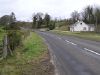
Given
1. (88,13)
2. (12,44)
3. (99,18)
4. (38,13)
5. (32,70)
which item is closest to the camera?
(32,70)

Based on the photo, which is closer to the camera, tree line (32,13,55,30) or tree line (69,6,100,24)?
tree line (69,6,100,24)

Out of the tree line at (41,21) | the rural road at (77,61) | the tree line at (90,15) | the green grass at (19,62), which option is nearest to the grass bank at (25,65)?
the green grass at (19,62)

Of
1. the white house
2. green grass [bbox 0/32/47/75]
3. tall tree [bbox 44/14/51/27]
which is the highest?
tall tree [bbox 44/14/51/27]

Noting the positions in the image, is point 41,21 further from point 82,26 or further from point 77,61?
point 77,61

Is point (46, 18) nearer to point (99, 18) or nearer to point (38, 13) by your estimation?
point (38, 13)

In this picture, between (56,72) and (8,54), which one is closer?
(56,72)

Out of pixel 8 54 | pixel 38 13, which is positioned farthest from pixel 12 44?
pixel 38 13

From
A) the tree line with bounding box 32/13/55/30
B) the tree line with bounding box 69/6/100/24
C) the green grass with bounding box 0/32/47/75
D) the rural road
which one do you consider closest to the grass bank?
the green grass with bounding box 0/32/47/75

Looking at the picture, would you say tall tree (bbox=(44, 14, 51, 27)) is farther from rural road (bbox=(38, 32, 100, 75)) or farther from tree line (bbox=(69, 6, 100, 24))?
rural road (bbox=(38, 32, 100, 75))

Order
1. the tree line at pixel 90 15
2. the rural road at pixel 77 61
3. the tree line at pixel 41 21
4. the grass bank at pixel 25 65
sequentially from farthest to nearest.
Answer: the tree line at pixel 41 21, the tree line at pixel 90 15, the rural road at pixel 77 61, the grass bank at pixel 25 65

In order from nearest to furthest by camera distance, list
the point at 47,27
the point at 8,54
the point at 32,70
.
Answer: the point at 32,70 → the point at 8,54 → the point at 47,27

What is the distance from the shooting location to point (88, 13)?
452 ft

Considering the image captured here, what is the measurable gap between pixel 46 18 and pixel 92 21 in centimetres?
4451

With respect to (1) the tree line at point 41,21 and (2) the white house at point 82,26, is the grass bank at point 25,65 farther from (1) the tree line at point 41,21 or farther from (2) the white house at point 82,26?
(1) the tree line at point 41,21
